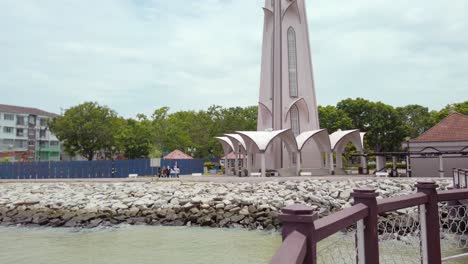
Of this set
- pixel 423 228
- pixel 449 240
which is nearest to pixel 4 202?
pixel 449 240

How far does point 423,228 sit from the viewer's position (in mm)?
3730

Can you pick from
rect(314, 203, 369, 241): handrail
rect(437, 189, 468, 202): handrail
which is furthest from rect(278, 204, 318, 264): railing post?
rect(437, 189, 468, 202): handrail

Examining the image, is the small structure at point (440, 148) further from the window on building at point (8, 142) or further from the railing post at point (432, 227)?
the window on building at point (8, 142)

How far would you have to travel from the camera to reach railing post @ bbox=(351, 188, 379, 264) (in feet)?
8.95

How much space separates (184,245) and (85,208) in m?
7.39

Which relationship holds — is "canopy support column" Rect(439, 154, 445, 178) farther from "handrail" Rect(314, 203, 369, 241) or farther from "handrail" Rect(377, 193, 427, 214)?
"handrail" Rect(314, 203, 369, 241)

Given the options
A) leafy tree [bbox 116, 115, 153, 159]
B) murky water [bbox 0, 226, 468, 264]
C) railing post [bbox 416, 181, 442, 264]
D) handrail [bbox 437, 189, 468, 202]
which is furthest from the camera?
leafy tree [bbox 116, 115, 153, 159]

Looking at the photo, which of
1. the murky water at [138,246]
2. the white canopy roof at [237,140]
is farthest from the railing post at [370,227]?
the white canopy roof at [237,140]

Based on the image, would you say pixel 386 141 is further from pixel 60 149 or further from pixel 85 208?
pixel 60 149

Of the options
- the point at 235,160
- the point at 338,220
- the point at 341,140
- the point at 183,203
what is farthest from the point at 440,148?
the point at 338,220

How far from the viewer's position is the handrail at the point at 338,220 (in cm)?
196

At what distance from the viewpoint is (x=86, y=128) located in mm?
42094

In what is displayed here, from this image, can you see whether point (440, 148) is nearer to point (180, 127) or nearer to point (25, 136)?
point (180, 127)

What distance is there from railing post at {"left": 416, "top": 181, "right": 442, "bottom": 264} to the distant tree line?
4108 centimetres
